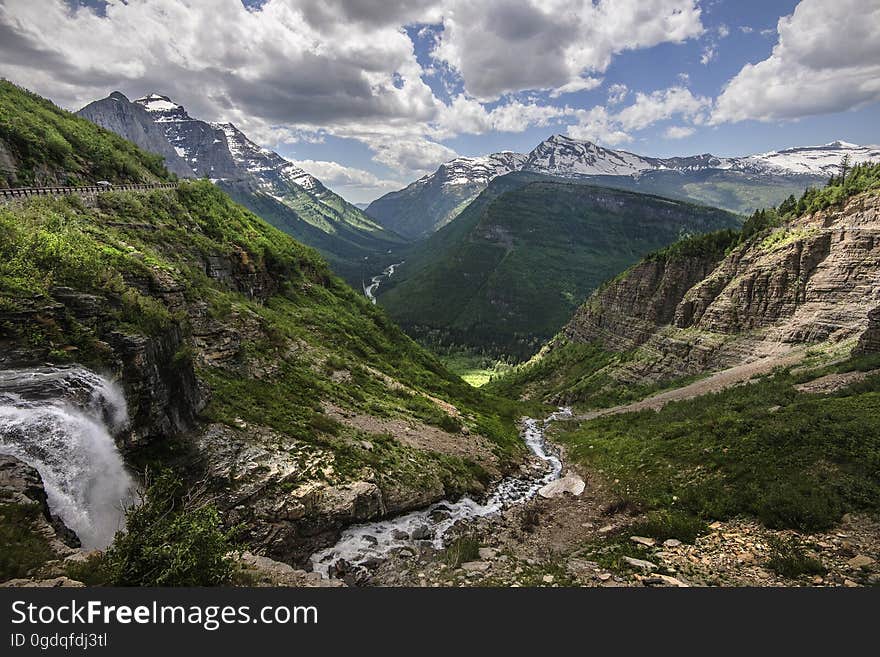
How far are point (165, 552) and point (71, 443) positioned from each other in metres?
7.40

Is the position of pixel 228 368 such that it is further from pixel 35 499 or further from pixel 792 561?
pixel 792 561

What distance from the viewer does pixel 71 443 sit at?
42.7 ft

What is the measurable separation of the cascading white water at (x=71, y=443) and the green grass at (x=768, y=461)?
24699 mm

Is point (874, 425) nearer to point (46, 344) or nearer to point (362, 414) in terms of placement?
point (362, 414)

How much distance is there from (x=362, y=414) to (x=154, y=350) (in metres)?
17.0

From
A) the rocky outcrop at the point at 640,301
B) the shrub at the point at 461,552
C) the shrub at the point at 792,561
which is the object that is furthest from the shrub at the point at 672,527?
the rocky outcrop at the point at 640,301

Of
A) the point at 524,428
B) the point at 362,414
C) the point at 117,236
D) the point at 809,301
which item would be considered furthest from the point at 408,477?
the point at 809,301

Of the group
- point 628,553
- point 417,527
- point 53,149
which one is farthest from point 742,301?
point 53,149

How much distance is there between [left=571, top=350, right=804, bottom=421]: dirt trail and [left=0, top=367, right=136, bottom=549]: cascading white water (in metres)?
54.4

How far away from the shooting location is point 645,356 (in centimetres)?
7788

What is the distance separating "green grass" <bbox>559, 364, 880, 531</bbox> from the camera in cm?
1580

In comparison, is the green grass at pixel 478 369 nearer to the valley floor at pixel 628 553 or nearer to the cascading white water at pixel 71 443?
the valley floor at pixel 628 553

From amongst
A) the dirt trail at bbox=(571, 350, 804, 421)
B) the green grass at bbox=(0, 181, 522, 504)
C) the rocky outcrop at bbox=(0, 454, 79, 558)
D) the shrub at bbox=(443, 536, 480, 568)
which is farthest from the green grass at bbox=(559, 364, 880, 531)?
the rocky outcrop at bbox=(0, 454, 79, 558)

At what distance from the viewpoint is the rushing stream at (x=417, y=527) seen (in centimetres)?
1886
